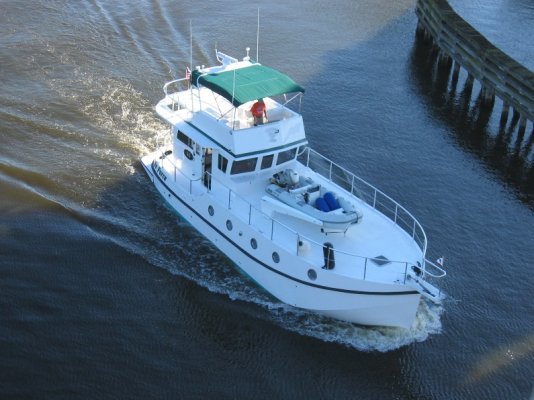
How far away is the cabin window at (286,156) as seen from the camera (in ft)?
79.7

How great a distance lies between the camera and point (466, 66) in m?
37.8

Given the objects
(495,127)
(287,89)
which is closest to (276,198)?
(287,89)

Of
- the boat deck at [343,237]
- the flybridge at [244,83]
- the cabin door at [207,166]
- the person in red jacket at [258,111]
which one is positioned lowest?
the boat deck at [343,237]

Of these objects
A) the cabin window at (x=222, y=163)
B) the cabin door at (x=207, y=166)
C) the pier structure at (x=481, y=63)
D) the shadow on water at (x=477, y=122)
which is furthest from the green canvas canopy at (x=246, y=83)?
the pier structure at (x=481, y=63)

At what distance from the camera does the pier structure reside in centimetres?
3366

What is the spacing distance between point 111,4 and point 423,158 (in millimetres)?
22469

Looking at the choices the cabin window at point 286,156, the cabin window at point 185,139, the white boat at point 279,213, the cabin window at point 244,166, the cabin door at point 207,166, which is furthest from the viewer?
the cabin window at point 185,139

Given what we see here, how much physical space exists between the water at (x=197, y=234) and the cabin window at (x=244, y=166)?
3.39 metres

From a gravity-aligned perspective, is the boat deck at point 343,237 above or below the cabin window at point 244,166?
below

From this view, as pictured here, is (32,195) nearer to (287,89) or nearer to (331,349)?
(287,89)

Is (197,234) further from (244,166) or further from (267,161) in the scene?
(267,161)

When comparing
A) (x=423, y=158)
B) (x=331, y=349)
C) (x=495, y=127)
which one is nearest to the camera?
(x=331, y=349)

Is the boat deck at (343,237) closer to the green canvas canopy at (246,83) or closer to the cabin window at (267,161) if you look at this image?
the cabin window at (267,161)

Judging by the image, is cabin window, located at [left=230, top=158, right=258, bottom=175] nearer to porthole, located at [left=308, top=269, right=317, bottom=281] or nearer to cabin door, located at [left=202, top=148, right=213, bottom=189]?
cabin door, located at [left=202, top=148, right=213, bottom=189]
